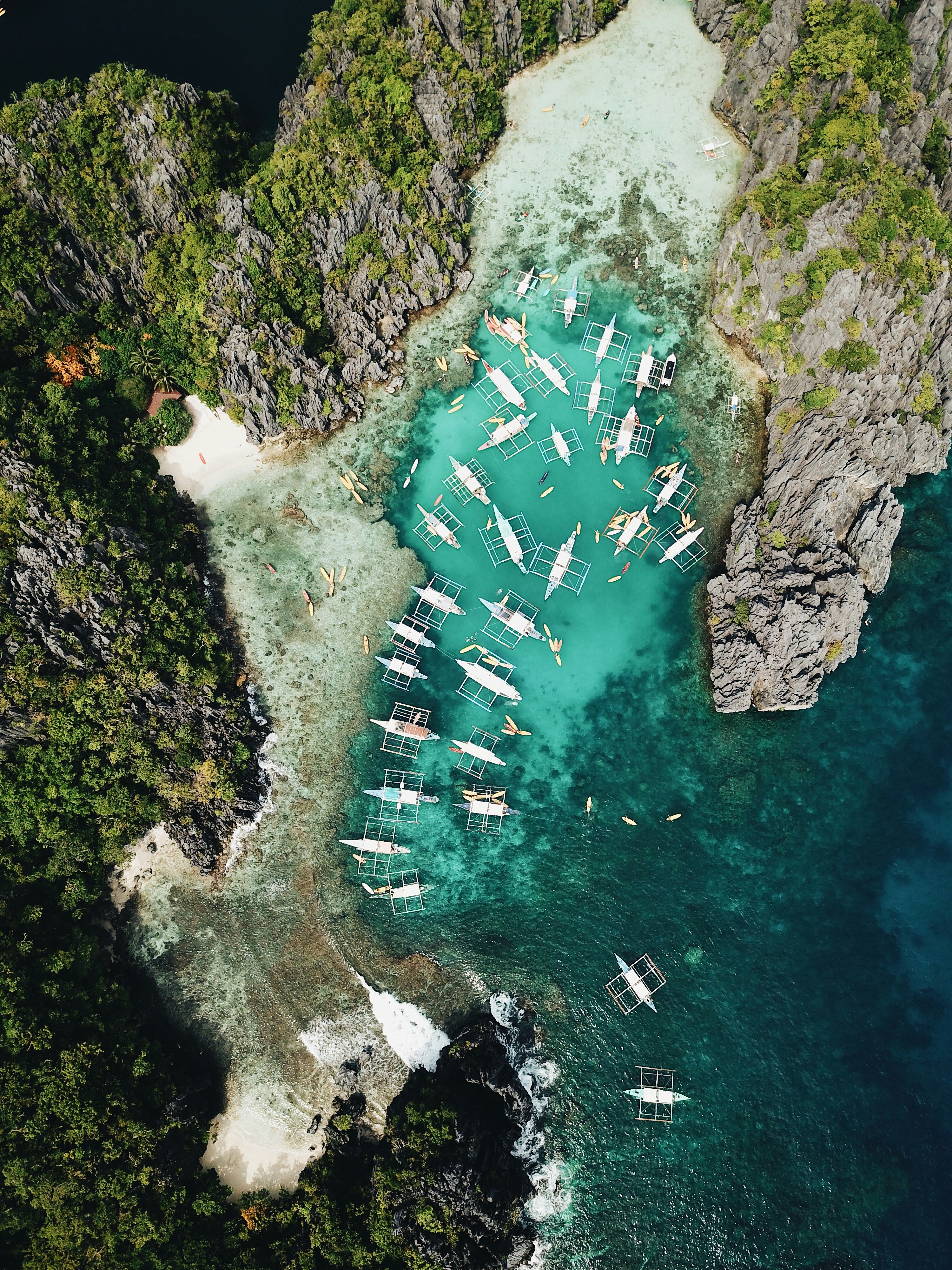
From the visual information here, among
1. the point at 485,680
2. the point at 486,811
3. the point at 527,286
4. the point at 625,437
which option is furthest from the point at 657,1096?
the point at 527,286

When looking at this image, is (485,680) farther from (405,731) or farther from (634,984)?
(634,984)

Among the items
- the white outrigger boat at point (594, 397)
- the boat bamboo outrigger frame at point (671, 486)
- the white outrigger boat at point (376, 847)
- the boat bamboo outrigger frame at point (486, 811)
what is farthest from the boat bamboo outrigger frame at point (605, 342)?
the white outrigger boat at point (376, 847)

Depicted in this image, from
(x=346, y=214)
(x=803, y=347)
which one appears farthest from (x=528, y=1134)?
(x=346, y=214)

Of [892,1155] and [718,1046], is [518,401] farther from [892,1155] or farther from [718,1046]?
[892,1155]

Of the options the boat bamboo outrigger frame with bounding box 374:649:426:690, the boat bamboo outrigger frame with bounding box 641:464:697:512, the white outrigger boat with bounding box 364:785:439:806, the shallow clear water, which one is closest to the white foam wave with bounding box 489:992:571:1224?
the shallow clear water

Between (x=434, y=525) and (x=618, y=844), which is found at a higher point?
(x=434, y=525)
